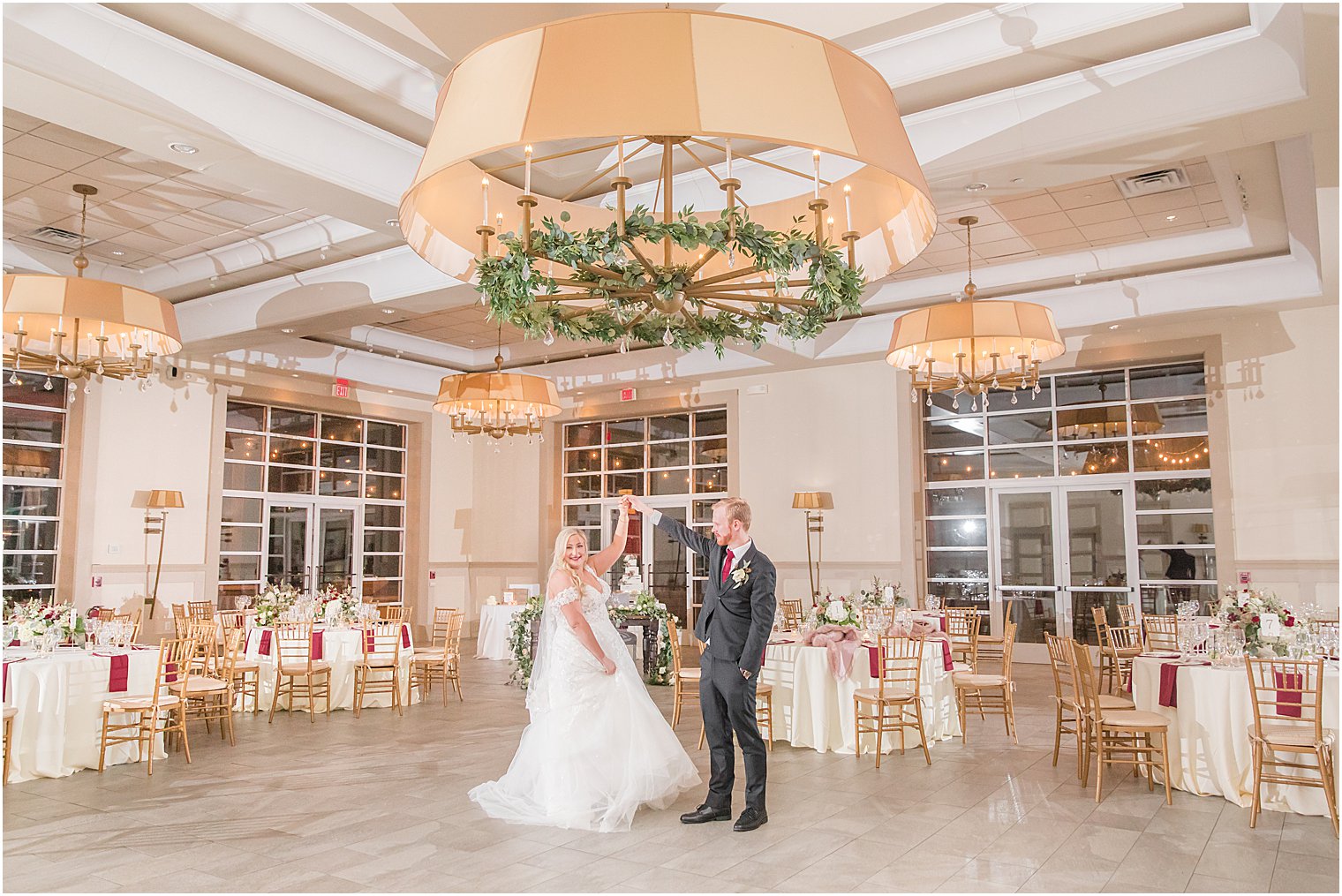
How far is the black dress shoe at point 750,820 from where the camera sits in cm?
515

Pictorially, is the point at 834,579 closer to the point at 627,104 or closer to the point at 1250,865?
the point at 1250,865

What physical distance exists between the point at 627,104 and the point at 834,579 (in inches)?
452

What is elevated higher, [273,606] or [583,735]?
[273,606]

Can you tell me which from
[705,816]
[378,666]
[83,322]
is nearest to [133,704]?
[378,666]

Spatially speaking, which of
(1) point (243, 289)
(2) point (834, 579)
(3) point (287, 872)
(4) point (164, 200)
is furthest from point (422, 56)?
(2) point (834, 579)

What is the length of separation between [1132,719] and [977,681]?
191 centimetres

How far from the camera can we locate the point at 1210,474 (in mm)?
11336

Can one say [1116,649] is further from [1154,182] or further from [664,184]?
[664,184]

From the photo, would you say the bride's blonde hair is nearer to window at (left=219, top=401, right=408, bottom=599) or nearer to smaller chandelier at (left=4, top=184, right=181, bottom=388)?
smaller chandelier at (left=4, top=184, right=181, bottom=388)

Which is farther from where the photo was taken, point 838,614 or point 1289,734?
point 838,614

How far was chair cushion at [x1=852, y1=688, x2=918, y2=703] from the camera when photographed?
22.4 feet

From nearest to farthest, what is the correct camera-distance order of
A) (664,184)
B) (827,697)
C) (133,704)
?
1. (664,184)
2. (133,704)
3. (827,697)

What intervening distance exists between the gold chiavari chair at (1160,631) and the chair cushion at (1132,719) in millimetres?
2047

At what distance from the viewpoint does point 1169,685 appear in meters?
6.17
